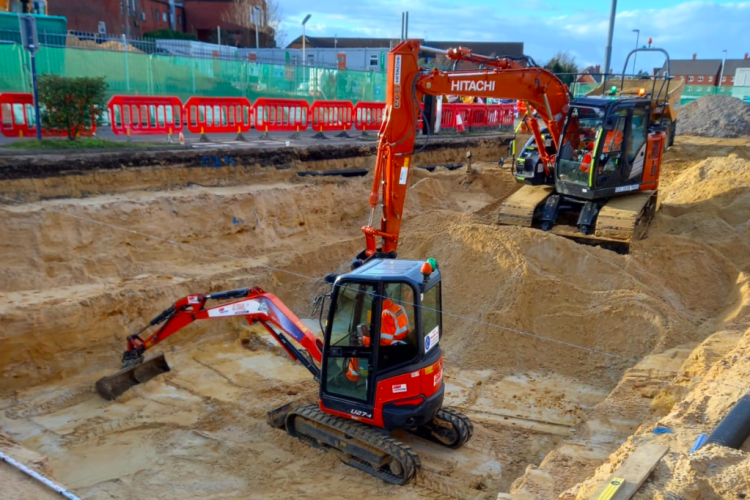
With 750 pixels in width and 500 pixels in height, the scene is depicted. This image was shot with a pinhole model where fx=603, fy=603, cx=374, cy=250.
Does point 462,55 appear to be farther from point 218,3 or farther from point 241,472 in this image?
point 218,3

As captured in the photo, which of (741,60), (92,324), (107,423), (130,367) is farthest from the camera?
(741,60)

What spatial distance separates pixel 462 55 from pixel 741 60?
76.7 metres

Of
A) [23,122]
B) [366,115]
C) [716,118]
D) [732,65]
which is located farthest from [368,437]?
[732,65]

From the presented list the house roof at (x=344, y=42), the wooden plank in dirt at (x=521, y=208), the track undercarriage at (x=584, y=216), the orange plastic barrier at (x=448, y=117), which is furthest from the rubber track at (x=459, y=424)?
the house roof at (x=344, y=42)

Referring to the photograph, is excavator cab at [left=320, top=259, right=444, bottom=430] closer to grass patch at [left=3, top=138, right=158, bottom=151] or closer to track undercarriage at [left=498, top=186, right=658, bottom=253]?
track undercarriage at [left=498, top=186, right=658, bottom=253]

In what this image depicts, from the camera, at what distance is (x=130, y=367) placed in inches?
323

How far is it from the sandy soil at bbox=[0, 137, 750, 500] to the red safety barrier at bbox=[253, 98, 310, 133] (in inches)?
167

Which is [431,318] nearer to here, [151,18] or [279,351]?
[279,351]

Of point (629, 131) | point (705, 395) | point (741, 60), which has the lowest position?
point (705, 395)

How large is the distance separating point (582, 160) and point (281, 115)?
9.62 metres

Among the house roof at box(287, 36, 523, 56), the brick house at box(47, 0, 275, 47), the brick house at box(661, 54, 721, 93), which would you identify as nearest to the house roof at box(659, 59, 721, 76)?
the brick house at box(661, 54, 721, 93)

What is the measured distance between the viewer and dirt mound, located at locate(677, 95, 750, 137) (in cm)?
2678

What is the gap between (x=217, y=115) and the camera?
16969 millimetres

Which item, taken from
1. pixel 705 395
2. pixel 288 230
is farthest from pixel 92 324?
pixel 705 395
